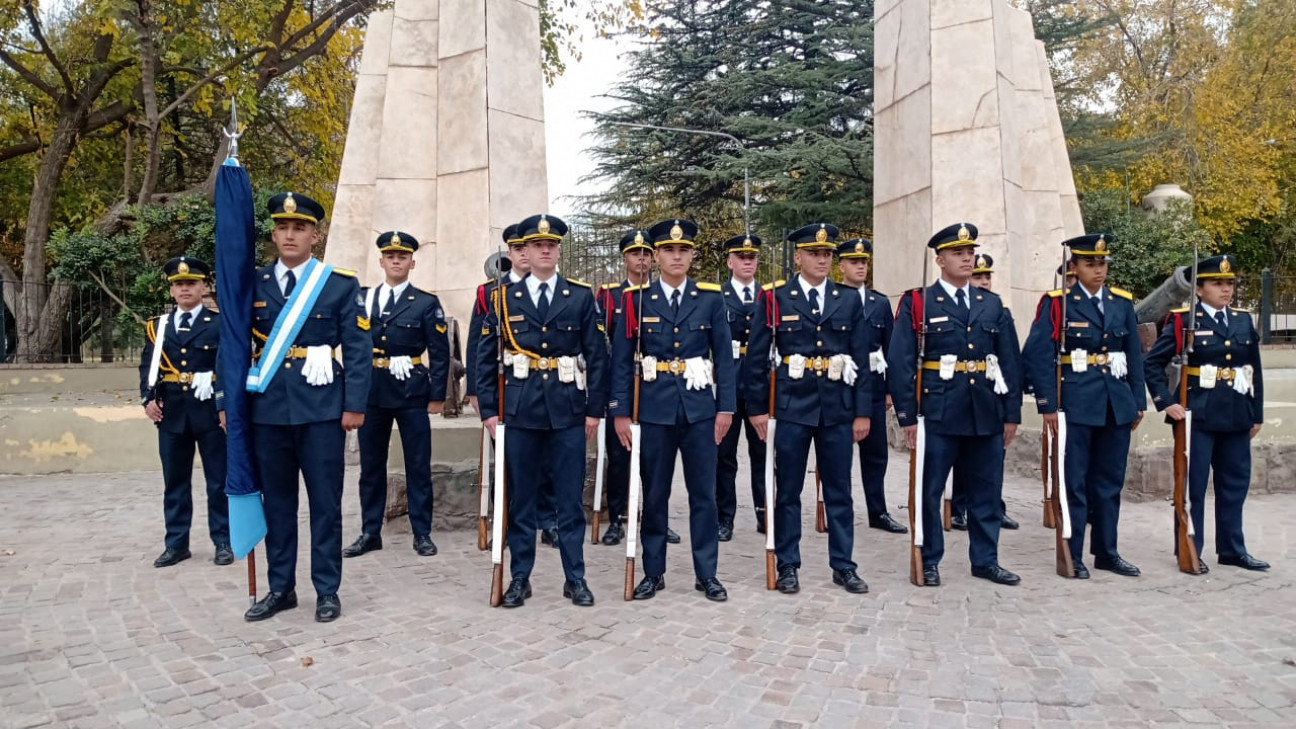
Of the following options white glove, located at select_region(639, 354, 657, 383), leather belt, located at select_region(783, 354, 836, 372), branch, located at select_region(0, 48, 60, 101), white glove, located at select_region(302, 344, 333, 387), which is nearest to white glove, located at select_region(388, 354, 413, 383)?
white glove, located at select_region(302, 344, 333, 387)

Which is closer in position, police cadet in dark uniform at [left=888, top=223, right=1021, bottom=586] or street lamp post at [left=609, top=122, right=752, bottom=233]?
police cadet in dark uniform at [left=888, top=223, right=1021, bottom=586]

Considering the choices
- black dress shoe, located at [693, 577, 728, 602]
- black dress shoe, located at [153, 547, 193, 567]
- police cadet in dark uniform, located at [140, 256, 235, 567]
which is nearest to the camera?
black dress shoe, located at [693, 577, 728, 602]

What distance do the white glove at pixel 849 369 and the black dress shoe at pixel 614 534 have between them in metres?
2.33

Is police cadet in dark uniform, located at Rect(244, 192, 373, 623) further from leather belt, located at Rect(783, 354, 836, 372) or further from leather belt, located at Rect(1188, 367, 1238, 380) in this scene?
leather belt, located at Rect(1188, 367, 1238, 380)

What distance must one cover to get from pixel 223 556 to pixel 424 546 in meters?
1.35

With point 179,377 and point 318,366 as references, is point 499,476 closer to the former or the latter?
point 318,366

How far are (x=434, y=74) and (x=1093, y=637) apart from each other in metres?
7.90

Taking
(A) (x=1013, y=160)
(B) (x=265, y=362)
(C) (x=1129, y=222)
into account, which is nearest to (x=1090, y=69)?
(C) (x=1129, y=222)

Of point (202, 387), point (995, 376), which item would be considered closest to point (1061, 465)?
point (995, 376)

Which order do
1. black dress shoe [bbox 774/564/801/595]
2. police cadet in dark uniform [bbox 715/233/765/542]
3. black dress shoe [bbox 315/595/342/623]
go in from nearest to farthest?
black dress shoe [bbox 315/595/342/623]
black dress shoe [bbox 774/564/801/595]
police cadet in dark uniform [bbox 715/233/765/542]

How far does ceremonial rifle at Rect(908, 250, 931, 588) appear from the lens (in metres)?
5.30

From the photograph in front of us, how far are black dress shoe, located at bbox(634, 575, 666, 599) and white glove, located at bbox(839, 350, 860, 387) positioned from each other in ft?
5.36

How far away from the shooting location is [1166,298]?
7547 mm

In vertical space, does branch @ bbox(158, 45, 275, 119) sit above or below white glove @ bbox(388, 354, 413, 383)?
above
